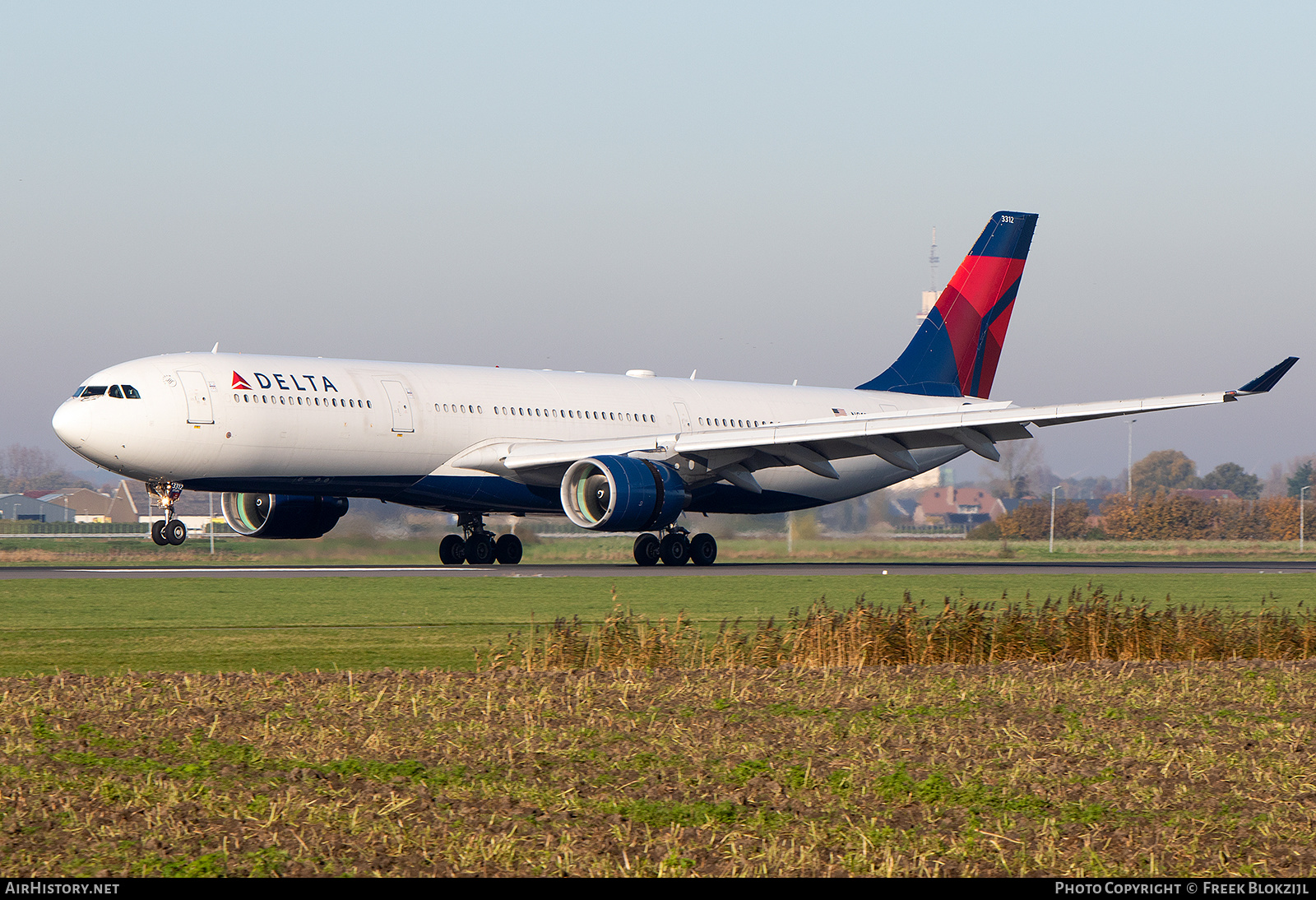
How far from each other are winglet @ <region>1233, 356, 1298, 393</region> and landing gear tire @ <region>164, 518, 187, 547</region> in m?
21.1

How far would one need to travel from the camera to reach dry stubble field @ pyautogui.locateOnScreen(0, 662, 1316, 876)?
6.89m

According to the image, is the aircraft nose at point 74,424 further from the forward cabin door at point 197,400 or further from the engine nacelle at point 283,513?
the engine nacelle at point 283,513

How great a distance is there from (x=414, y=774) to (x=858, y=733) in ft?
10.4

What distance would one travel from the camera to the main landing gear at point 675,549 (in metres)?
35.3

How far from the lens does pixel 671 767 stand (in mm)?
8906

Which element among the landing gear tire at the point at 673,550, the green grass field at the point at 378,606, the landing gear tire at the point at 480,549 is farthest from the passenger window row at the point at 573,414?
the green grass field at the point at 378,606

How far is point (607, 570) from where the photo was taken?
31938 mm

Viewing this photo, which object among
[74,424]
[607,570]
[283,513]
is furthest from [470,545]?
[74,424]

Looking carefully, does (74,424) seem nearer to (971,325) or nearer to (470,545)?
(470,545)

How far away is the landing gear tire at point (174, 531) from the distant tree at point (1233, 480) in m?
83.5

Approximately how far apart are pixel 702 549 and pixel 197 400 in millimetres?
12397
